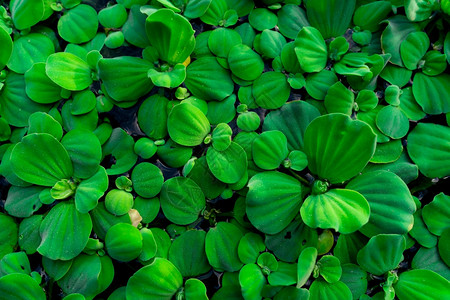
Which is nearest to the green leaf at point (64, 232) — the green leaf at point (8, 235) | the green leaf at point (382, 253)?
the green leaf at point (8, 235)

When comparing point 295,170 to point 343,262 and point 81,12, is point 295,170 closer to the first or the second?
point 343,262

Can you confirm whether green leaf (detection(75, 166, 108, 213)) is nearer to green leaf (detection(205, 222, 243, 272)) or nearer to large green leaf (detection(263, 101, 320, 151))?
green leaf (detection(205, 222, 243, 272))

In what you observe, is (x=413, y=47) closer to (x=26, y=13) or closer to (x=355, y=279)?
(x=355, y=279)

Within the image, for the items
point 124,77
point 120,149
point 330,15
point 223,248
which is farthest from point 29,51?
point 330,15

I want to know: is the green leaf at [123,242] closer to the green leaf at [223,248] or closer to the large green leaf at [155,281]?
the large green leaf at [155,281]

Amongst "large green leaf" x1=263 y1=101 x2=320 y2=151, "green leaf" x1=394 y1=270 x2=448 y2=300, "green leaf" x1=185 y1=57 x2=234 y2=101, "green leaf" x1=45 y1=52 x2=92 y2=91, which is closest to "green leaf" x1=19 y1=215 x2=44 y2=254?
"green leaf" x1=45 y1=52 x2=92 y2=91

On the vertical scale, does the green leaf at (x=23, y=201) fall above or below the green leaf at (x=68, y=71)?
below
